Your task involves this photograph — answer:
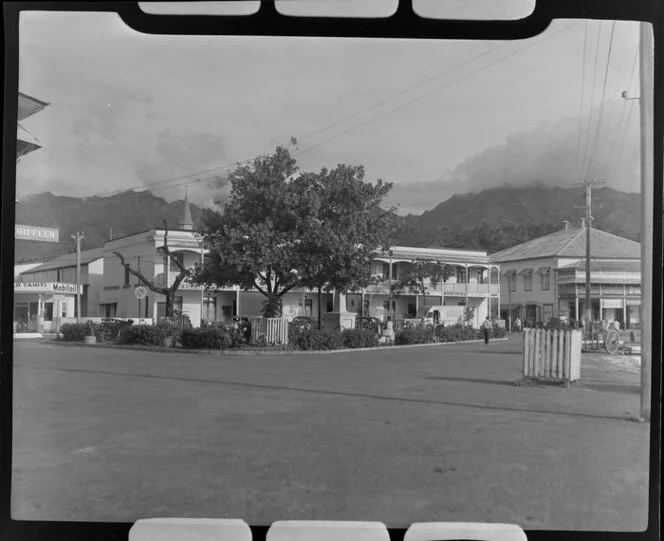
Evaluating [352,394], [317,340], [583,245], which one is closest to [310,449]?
[352,394]

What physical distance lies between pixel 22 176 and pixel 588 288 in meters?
1.88

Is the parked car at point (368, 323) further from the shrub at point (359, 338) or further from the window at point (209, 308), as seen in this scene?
the window at point (209, 308)

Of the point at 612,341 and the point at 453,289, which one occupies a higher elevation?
the point at 453,289

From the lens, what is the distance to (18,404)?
1.79 metres

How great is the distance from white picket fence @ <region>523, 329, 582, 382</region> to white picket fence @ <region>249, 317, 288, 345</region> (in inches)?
45.5

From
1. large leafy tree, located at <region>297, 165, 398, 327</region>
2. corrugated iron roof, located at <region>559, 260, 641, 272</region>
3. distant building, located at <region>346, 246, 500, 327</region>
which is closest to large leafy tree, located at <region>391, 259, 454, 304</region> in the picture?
distant building, located at <region>346, 246, 500, 327</region>

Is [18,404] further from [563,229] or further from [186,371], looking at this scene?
[563,229]

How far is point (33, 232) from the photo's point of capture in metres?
1.81

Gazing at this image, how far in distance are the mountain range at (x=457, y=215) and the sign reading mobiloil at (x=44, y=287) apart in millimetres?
82

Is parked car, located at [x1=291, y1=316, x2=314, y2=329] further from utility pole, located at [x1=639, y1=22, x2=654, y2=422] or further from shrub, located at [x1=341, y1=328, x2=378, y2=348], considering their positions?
utility pole, located at [x1=639, y1=22, x2=654, y2=422]

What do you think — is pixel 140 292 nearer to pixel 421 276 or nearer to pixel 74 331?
pixel 74 331

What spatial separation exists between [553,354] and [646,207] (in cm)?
57

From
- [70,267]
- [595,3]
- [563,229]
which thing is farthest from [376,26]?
[70,267]

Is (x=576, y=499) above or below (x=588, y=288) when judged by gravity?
below
